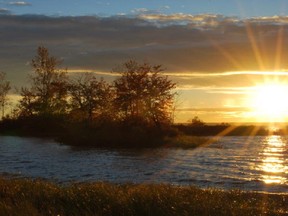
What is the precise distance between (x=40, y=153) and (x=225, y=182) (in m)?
30.5

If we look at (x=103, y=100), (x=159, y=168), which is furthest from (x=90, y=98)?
(x=159, y=168)

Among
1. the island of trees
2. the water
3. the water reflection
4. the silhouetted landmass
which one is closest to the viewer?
the water

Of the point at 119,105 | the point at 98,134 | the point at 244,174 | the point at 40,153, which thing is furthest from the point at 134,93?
the point at 244,174

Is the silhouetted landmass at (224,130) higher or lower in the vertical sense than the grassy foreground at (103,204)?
lower

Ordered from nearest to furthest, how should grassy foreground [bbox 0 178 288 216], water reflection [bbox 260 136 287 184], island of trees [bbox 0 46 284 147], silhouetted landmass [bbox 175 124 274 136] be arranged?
grassy foreground [bbox 0 178 288 216], water reflection [bbox 260 136 287 184], island of trees [bbox 0 46 284 147], silhouetted landmass [bbox 175 124 274 136]

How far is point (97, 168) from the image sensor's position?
43.9 m

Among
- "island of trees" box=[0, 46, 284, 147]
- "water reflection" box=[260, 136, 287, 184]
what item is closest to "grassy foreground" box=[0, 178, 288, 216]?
"water reflection" box=[260, 136, 287, 184]

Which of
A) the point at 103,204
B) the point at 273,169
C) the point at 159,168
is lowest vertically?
the point at 159,168

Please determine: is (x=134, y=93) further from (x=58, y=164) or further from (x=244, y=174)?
(x=244, y=174)

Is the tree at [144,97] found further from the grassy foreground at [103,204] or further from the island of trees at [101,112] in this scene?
the grassy foreground at [103,204]

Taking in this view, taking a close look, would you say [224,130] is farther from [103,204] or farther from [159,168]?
[103,204]

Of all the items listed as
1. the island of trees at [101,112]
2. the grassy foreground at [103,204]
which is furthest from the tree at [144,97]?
the grassy foreground at [103,204]

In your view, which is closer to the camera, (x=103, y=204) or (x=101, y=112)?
(x=103, y=204)

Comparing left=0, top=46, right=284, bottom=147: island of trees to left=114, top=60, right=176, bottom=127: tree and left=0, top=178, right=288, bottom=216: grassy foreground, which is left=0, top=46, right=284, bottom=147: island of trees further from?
left=0, top=178, right=288, bottom=216: grassy foreground
